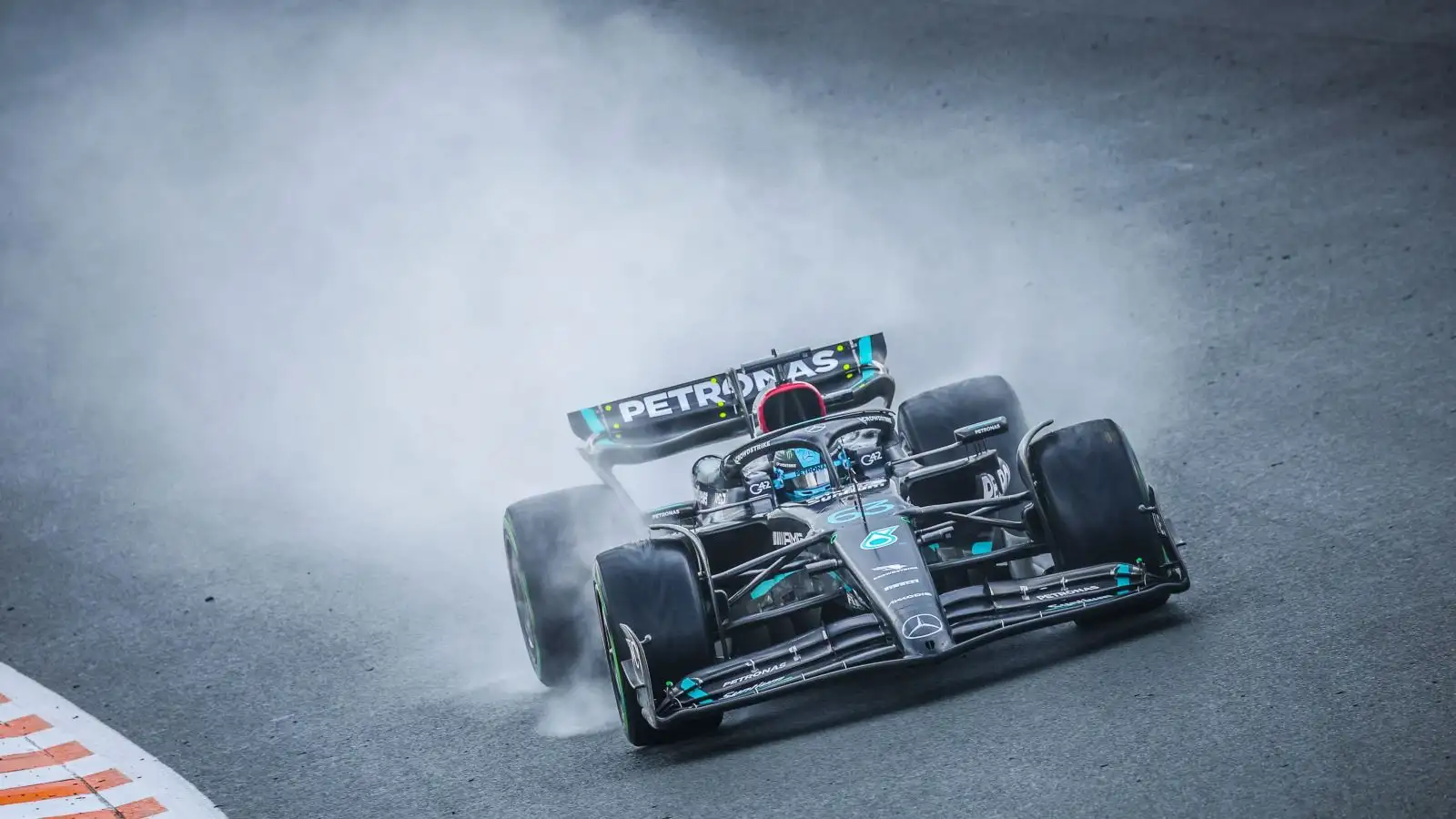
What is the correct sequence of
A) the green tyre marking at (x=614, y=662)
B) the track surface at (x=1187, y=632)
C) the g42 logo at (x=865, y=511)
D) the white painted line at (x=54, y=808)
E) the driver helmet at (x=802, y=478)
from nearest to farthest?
1. the track surface at (x=1187, y=632)
2. the white painted line at (x=54, y=808)
3. the green tyre marking at (x=614, y=662)
4. the g42 logo at (x=865, y=511)
5. the driver helmet at (x=802, y=478)

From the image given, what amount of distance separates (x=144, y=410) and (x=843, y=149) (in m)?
7.88

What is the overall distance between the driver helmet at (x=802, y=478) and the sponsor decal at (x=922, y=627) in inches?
64.1

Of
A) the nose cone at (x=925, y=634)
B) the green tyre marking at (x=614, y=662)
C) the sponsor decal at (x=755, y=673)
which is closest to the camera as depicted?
the nose cone at (x=925, y=634)

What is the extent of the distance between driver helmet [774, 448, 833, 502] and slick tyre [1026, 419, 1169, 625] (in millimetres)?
1172

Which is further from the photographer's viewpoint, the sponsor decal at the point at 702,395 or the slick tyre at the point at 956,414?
the sponsor decal at the point at 702,395

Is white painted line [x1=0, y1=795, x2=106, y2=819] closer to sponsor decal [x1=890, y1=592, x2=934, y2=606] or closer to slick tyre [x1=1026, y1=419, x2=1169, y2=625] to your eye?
sponsor decal [x1=890, y1=592, x2=934, y2=606]

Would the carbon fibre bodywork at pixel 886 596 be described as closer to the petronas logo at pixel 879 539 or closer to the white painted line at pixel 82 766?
the petronas logo at pixel 879 539

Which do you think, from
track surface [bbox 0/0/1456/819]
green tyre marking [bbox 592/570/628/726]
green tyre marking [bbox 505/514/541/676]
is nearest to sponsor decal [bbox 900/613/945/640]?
track surface [bbox 0/0/1456/819]

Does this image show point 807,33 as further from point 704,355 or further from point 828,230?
point 704,355

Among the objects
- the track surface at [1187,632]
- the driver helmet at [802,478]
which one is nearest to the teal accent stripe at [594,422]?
the track surface at [1187,632]

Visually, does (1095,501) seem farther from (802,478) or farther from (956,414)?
(956,414)

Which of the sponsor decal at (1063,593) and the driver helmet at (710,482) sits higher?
the driver helmet at (710,482)

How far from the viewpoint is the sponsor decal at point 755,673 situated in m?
6.88

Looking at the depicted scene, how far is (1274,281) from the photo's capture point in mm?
13078
